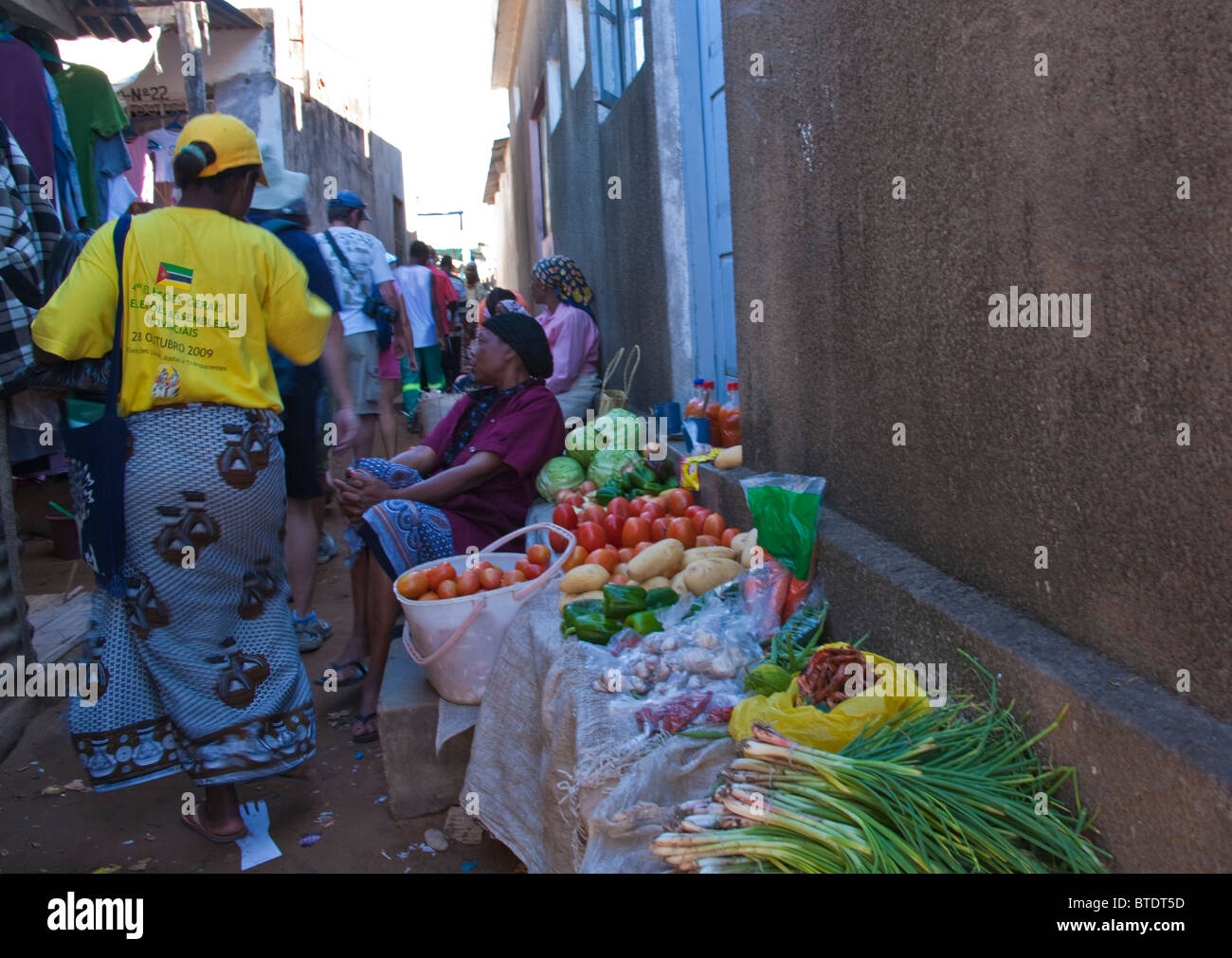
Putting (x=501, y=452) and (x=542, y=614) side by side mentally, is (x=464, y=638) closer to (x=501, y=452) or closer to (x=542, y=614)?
(x=542, y=614)

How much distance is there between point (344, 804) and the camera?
3535 mm

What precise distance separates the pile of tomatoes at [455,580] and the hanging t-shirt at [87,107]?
11.4ft

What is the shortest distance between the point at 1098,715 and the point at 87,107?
588 centimetres

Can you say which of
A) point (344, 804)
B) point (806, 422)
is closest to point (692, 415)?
point (806, 422)

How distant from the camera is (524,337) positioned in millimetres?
4461

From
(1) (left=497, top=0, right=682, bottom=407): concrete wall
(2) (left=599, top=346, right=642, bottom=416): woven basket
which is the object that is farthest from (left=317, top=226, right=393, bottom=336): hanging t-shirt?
(1) (left=497, top=0, right=682, bottom=407): concrete wall

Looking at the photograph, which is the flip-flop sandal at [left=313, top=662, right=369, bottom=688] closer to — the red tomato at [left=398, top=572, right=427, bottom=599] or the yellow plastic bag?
the red tomato at [left=398, top=572, right=427, bottom=599]

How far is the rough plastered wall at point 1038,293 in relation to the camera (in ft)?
4.93

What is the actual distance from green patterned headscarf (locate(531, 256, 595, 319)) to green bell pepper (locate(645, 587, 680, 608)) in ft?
15.4

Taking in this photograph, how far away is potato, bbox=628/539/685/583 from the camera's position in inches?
131

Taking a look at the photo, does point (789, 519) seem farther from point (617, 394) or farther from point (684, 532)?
point (617, 394)

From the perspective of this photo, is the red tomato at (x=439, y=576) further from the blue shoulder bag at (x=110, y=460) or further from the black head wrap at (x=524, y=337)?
the black head wrap at (x=524, y=337)

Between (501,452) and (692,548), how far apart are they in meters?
1.18

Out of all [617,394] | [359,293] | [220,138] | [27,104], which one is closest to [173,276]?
[220,138]
